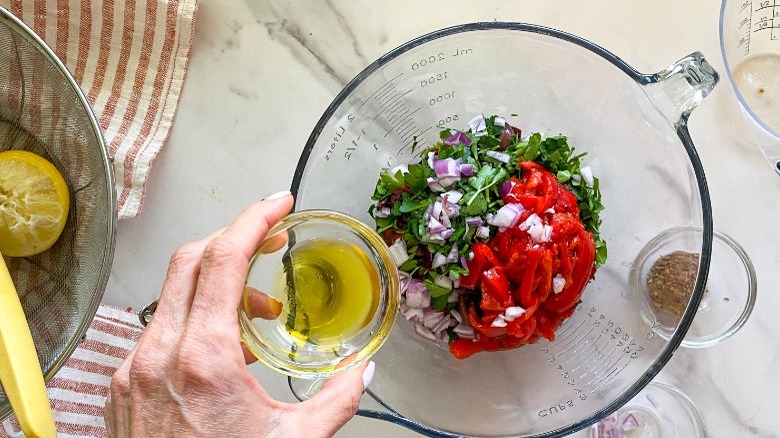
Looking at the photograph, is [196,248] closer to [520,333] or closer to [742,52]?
[520,333]

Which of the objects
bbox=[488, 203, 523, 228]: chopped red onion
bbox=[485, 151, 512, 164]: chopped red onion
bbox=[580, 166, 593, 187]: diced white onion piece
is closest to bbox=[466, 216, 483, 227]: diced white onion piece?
bbox=[488, 203, 523, 228]: chopped red onion

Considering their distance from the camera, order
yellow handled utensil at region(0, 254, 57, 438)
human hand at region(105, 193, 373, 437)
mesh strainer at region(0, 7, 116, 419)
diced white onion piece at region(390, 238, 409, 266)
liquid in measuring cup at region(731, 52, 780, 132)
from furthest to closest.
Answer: liquid in measuring cup at region(731, 52, 780, 132), mesh strainer at region(0, 7, 116, 419), diced white onion piece at region(390, 238, 409, 266), yellow handled utensil at region(0, 254, 57, 438), human hand at region(105, 193, 373, 437)

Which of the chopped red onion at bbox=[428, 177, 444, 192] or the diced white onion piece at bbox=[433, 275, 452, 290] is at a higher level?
the chopped red onion at bbox=[428, 177, 444, 192]

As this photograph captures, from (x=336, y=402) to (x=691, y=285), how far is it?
800 millimetres

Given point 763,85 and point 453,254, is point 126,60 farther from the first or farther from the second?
point 763,85

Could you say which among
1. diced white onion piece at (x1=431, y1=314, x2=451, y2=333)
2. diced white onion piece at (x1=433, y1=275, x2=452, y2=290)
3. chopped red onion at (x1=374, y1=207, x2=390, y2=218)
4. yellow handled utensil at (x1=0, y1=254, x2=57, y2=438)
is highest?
chopped red onion at (x1=374, y1=207, x2=390, y2=218)

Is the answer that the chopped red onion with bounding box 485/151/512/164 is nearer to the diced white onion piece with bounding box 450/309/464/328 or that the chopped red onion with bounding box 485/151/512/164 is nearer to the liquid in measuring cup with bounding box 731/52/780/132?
the diced white onion piece with bounding box 450/309/464/328

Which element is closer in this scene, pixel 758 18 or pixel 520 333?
pixel 520 333

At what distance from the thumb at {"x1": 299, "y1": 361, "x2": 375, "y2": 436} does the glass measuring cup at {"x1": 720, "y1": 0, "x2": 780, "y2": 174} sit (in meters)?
1.11

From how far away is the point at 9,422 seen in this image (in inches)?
68.2

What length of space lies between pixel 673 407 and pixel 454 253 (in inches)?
29.8

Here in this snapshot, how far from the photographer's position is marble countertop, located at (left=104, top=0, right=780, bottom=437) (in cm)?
168

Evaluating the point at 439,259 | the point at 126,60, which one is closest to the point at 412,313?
the point at 439,259

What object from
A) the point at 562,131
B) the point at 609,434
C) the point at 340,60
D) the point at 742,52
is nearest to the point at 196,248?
the point at 340,60
